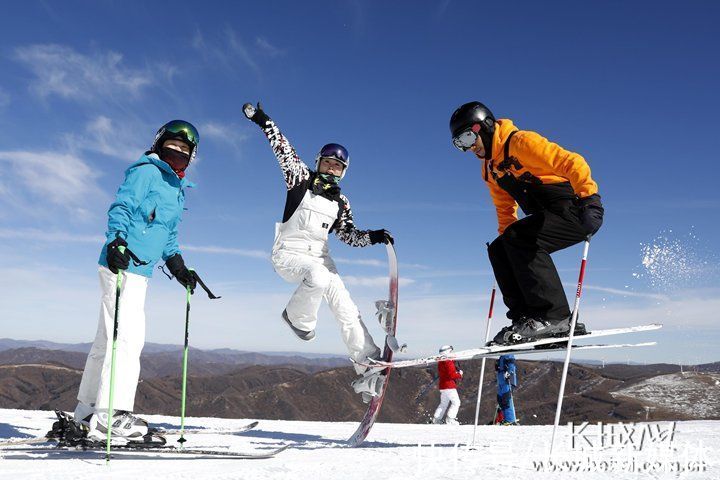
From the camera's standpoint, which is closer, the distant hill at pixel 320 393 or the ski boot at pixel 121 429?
the ski boot at pixel 121 429

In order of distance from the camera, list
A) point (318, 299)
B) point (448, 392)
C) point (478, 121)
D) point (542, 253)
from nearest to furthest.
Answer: point (542, 253) → point (478, 121) → point (318, 299) → point (448, 392)

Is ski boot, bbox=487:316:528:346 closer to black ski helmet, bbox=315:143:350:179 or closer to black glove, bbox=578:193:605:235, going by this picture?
black glove, bbox=578:193:605:235

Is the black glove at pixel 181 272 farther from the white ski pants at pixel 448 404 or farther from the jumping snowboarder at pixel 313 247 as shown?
the white ski pants at pixel 448 404

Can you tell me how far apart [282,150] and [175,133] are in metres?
1.44

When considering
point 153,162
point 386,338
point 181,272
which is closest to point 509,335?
point 386,338

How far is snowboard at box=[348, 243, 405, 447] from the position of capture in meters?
6.05

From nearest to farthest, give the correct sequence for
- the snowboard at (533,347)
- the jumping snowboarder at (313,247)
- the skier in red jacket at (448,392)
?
the snowboard at (533,347), the jumping snowboarder at (313,247), the skier in red jacket at (448,392)

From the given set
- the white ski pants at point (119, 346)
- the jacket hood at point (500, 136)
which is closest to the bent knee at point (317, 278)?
the white ski pants at point (119, 346)

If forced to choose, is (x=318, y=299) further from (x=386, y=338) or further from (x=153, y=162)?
(x=153, y=162)

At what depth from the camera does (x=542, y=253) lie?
16.2ft

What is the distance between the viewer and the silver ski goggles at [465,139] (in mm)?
5098

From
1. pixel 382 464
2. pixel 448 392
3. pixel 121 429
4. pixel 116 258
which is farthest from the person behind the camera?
pixel 448 392

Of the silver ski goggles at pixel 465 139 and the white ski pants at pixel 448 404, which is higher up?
the silver ski goggles at pixel 465 139

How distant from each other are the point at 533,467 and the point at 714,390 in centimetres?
6887
